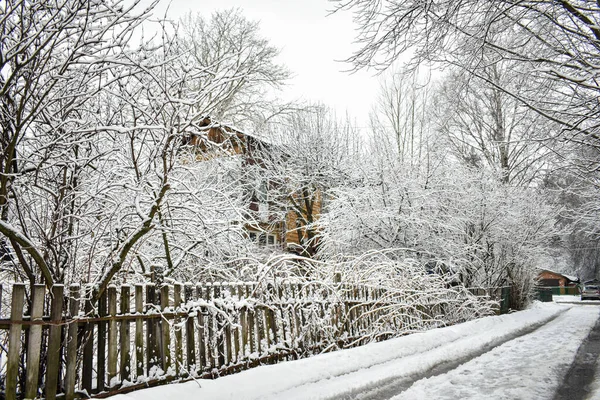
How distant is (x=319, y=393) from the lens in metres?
5.01

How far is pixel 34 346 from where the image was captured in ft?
12.0

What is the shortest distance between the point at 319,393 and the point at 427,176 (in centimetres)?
1162

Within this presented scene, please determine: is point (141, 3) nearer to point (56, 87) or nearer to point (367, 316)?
point (56, 87)

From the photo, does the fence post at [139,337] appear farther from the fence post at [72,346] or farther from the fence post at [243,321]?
the fence post at [243,321]

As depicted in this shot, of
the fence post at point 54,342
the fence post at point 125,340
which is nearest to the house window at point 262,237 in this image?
the fence post at point 125,340

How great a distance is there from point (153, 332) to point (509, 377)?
196 inches

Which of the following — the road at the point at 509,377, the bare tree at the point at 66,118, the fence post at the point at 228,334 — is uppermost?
the bare tree at the point at 66,118

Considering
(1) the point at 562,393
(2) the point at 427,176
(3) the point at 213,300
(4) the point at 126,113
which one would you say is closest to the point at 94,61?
(4) the point at 126,113

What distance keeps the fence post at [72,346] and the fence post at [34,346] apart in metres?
0.27

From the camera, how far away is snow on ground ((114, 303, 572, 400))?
4816 mm

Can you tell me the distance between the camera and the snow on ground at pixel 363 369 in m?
4.82

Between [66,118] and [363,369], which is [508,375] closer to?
[363,369]

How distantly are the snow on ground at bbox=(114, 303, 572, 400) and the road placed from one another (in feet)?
0.13

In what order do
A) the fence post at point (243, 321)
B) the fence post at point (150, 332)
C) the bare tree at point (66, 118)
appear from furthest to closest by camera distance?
the fence post at point (243, 321) < the fence post at point (150, 332) < the bare tree at point (66, 118)
